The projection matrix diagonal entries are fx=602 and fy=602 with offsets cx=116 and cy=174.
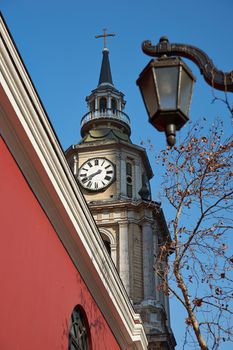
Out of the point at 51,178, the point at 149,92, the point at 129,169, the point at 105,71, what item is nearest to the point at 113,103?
the point at 105,71

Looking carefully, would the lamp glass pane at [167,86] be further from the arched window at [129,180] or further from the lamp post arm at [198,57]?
the arched window at [129,180]

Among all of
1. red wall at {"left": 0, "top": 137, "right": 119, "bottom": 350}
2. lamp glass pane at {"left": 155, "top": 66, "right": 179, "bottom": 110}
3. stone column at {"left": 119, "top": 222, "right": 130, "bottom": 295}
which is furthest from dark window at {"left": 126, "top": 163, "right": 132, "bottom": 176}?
lamp glass pane at {"left": 155, "top": 66, "right": 179, "bottom": 110}

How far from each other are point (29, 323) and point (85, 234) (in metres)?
2.83

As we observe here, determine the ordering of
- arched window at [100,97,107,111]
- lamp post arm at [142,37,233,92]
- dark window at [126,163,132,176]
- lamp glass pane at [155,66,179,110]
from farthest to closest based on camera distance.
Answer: arched window at [100,97,107,111], dark window at [126,163,132,176], lamp post arm at [142,37,233,92], lamp glass pane at [155,66,179,110]

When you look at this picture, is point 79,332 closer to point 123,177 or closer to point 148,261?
point 148,261

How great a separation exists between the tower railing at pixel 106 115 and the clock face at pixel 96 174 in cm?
421

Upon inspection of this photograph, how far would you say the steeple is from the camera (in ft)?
114

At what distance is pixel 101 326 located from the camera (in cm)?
1159

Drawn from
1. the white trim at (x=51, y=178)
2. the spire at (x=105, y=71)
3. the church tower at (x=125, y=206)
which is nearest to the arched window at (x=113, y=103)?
the church tower at (x=125, y=206)

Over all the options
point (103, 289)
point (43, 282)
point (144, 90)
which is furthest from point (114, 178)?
point (144, 90)

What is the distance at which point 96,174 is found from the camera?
3216 cm

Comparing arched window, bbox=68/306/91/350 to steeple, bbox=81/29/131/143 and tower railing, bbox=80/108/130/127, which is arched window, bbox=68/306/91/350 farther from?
tower railing, bbox=80/108/130/127

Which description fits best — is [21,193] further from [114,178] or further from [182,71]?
[114,178]

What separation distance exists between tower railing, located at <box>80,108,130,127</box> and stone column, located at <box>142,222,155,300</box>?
8.91 meters
